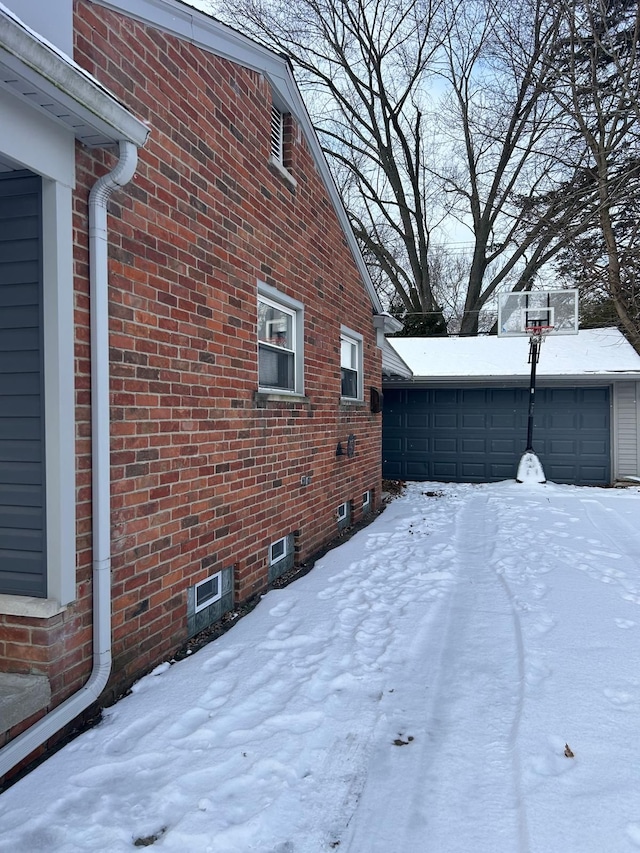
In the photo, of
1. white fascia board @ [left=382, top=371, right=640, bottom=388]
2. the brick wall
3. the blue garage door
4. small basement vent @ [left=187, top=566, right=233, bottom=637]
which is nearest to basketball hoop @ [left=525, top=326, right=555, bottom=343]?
white fascia board @ [left=382, top=371, right=640, bottom=388]

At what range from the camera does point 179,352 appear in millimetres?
3682

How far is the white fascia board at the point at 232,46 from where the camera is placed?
342 cm

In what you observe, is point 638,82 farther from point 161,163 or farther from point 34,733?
point 34,733

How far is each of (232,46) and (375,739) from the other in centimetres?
488

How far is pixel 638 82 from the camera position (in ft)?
44.2

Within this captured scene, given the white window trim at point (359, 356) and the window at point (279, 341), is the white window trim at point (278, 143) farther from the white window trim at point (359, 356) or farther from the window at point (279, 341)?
the white window trim at point (359, 356)

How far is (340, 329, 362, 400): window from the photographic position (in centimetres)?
797

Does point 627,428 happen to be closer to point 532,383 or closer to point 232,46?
point 532,383

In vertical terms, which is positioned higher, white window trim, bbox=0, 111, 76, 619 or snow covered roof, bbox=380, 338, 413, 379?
snow covered roof, bbox=380, 338, 413, 379

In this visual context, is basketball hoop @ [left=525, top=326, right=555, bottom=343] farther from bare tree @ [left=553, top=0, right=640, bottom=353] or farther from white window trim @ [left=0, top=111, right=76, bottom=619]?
white window trim @ [left=0, top=111, right=76, bottom=619]

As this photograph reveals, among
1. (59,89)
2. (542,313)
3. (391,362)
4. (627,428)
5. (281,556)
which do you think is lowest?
(281,556)

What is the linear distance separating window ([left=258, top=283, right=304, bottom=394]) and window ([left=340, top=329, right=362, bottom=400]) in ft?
5.59

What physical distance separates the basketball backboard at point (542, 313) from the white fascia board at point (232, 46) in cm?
704

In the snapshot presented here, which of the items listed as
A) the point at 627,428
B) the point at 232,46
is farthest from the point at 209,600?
the point at 627,428
